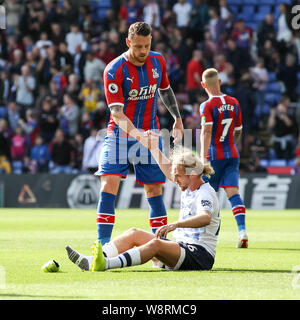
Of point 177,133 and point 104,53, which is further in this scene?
point 104,53

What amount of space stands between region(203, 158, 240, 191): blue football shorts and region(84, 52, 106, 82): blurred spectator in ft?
39.3

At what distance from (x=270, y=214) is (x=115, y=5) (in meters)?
9.55

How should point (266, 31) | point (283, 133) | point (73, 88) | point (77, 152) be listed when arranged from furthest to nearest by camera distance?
1. point (266, 31)
2. point (73, 88)
3. point (77, 152)
4. point (283, 133)

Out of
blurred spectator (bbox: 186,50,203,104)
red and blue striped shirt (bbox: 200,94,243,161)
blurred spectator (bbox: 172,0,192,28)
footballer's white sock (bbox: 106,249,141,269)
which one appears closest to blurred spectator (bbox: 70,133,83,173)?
blurred spectator (bbox: 186,50,203,104)

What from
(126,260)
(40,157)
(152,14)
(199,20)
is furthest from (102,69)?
(126,260)

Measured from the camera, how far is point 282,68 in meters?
22.7

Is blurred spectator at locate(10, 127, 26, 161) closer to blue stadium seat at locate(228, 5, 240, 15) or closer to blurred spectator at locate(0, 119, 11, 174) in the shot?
blurred spectator at locate(0, 119, 11, 174)

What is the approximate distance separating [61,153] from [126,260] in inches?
572

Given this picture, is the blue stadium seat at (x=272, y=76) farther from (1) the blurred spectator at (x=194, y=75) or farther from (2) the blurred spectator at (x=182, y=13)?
(2) the blurred spectator at (x=182, y=13)

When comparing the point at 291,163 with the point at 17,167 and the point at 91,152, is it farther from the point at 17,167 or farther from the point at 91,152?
the point at 17,167

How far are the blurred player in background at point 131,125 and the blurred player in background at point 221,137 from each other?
2242 millimetres

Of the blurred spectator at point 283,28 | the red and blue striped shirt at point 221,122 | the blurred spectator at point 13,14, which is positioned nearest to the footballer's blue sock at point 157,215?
the red and blue striped shirt at point 221,122

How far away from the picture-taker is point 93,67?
22.4 m
